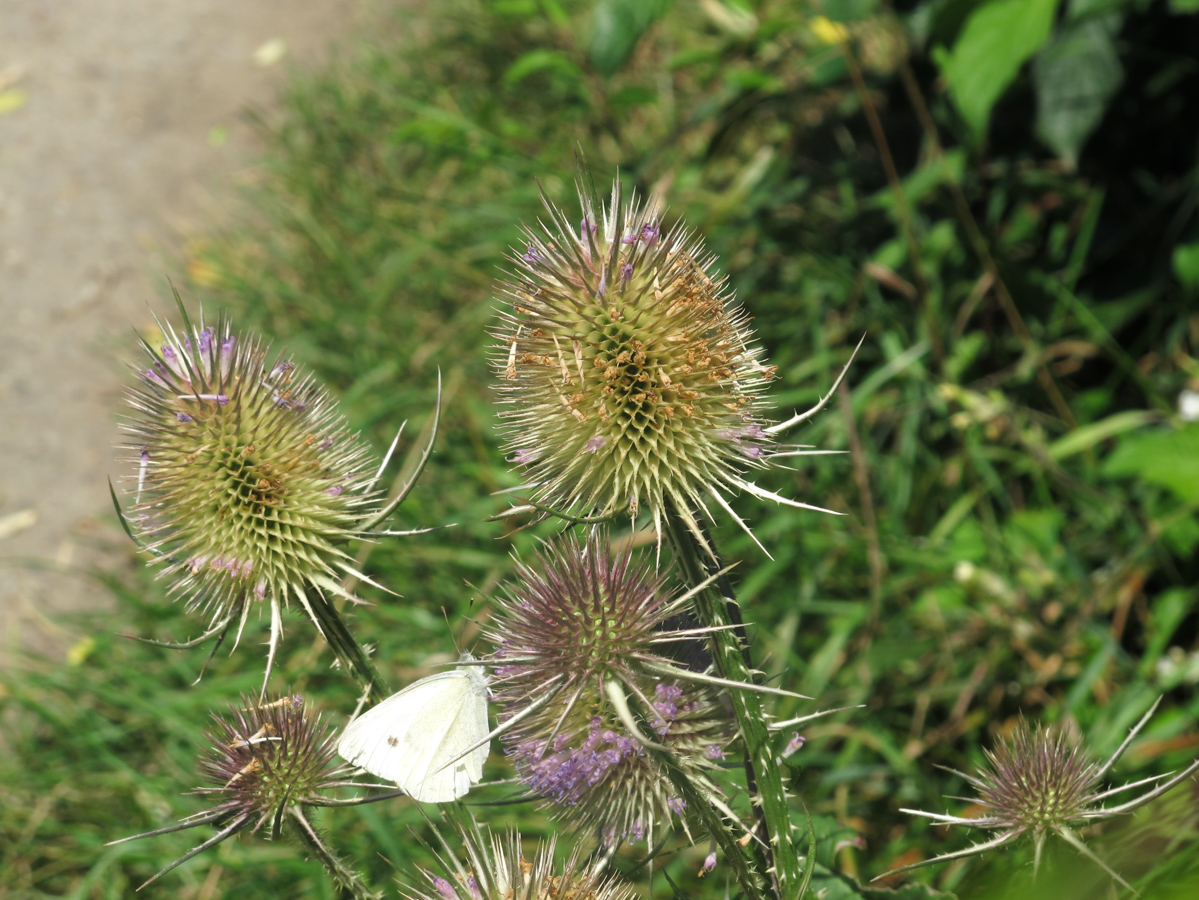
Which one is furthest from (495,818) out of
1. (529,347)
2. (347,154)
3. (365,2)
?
(365,2)

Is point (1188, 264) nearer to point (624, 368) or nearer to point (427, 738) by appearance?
point (624, 368)

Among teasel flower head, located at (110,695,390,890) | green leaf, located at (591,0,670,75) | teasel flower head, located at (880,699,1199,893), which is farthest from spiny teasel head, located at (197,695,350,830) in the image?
green leaf, located at (591,0,670,75)

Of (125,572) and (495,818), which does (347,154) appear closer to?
(125,572)

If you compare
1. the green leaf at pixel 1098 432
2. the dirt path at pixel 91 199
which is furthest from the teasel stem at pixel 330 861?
the dirt path at pixel 91 199

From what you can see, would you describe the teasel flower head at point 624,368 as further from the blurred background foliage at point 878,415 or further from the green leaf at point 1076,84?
the green leaf at point 1076,84

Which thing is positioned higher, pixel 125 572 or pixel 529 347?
pixel 529 347

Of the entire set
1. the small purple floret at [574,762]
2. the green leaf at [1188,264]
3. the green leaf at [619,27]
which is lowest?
the small purple floret at [574,762]

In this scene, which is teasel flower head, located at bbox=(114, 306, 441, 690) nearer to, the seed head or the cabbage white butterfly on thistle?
the seed head
